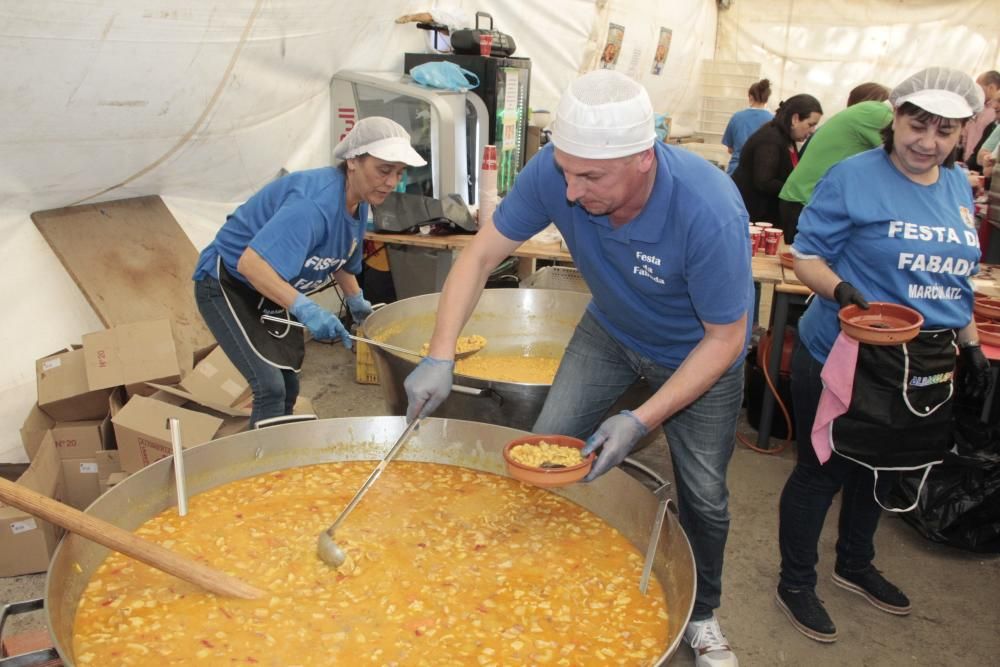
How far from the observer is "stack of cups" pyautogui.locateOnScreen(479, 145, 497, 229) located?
5.33 m

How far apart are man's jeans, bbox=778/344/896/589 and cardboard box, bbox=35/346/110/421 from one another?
3.07 meters

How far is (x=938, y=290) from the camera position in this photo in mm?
2646

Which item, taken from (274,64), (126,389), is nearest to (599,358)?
(126,389)

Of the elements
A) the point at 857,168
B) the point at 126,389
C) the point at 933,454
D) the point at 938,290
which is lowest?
the point at 126,389

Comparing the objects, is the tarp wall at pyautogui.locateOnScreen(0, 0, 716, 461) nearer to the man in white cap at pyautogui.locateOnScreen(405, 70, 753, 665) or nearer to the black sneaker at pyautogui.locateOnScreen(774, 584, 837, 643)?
the man in white cap at pyautogui.locateOnScreen(405, 70, 753, 665)

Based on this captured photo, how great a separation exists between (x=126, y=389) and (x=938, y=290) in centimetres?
345

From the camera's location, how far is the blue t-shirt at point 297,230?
309 centimetres

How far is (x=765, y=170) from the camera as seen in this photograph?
5.88 meters

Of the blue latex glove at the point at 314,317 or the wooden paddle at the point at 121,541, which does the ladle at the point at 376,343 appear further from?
the wooden paddle at the point at 121,541

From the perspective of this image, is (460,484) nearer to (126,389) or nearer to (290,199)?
(290,199)

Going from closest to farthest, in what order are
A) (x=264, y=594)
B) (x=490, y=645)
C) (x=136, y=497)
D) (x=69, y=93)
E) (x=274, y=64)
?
(x=490, y=645)
(x=264, y=594)
(x=136, y=497)
(x=69, y=93)
(x=274, y=64)

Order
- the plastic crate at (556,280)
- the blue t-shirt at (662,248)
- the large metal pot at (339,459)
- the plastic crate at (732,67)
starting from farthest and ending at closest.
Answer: the plastic crate at (732,67) → the plastic crate at (556,280) → the blue t-shirt at (662,248) → the large metal pot at (339,459)

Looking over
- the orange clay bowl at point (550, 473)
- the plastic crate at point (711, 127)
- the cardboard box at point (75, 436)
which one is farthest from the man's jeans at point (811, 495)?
the plastic crate at point (711, 127)

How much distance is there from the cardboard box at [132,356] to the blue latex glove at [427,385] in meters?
1.96
